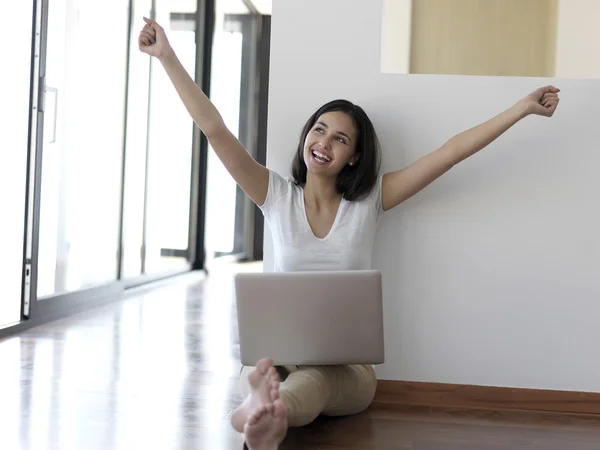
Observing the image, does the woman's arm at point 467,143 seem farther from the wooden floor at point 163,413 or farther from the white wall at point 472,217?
the wooden floor at point 163,413

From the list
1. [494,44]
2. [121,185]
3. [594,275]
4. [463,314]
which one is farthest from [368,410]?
[121,185]

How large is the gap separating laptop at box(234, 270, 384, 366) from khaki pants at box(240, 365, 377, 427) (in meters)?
0.07

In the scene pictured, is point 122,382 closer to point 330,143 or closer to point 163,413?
point 163,413

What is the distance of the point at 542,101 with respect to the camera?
7.22 feet

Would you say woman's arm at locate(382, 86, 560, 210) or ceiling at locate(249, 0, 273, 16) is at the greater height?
ceiling at locate(249, 0, 273, 16)

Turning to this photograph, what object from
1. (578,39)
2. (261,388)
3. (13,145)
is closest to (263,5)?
(578,39)

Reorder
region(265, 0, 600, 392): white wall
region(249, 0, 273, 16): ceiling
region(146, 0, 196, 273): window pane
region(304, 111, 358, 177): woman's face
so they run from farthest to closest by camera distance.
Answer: region(249, 0, 273, 16): ceiling
region(146, 0, 196, 273): window pane
region(265, 0, 600, 392): white wall
region(304, 111, 358, 177): woman's face

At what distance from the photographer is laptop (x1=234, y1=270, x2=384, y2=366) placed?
76.4 inches

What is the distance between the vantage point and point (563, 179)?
2.37 m

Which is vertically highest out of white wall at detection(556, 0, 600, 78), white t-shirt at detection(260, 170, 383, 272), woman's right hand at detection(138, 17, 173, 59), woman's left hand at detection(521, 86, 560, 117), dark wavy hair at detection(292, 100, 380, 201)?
white wall at detection(556, 0, 600, 78)

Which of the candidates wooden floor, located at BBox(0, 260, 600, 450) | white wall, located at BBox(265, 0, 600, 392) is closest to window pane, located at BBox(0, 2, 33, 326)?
wooden floor, located at BBox(0, 260, 600, 450)

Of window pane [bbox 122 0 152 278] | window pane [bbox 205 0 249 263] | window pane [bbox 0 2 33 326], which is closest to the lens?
window pane [bbox 0 2 33 326]

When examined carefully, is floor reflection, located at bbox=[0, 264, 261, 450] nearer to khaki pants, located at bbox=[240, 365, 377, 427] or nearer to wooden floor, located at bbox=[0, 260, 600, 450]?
wooden floor, located at bbox=[0, 260, 600, 450]

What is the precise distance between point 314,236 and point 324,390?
51 cm
